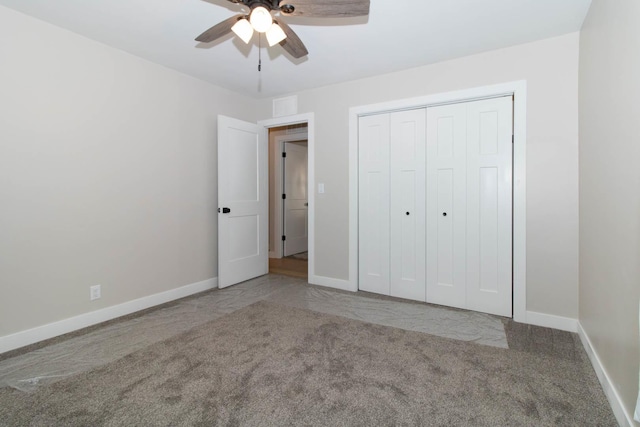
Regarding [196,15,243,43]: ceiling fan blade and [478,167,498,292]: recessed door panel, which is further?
[478,167,498,292]: recessed door panel

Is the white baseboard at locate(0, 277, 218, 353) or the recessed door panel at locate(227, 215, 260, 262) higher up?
the recessed door panel at locate(227, 215, 260, 262)

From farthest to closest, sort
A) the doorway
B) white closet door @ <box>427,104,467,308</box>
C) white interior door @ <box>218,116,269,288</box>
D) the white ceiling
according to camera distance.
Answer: the doorway, white interior door @ <box>218,116,269,288</box>, white closet door @ <box>427,104,467,308</box>, the white ceiling

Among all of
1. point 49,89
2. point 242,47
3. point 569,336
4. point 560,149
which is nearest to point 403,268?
point 569,336

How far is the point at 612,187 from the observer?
5.50ft

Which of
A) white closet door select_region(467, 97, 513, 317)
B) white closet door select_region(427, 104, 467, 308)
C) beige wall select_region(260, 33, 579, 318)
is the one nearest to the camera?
beige wall select_region(260, 33, 579, 318)

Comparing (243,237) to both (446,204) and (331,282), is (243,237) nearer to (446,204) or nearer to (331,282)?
(331,282)

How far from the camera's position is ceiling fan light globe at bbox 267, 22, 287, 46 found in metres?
1.90

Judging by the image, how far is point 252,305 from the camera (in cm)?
311

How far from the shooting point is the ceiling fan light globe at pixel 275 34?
1899mm

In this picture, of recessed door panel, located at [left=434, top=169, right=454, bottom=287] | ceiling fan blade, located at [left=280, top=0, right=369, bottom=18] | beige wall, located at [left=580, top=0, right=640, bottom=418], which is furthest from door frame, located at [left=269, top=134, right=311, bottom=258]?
beige wall, located at [left=580, top=0, right=640, bottom=418]

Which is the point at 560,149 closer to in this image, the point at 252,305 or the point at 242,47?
the point at 242,47

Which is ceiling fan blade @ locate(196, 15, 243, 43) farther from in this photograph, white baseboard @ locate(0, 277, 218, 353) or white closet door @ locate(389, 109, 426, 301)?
white baseboard @ locate(0, 277, 218, 353)

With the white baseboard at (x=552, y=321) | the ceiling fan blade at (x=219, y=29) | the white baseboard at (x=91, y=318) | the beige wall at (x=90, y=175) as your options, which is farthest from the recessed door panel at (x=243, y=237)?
the white baseboard at (x=552, y=321)

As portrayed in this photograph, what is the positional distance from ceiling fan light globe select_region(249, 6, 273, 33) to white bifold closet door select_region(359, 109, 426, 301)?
6.33 feet
